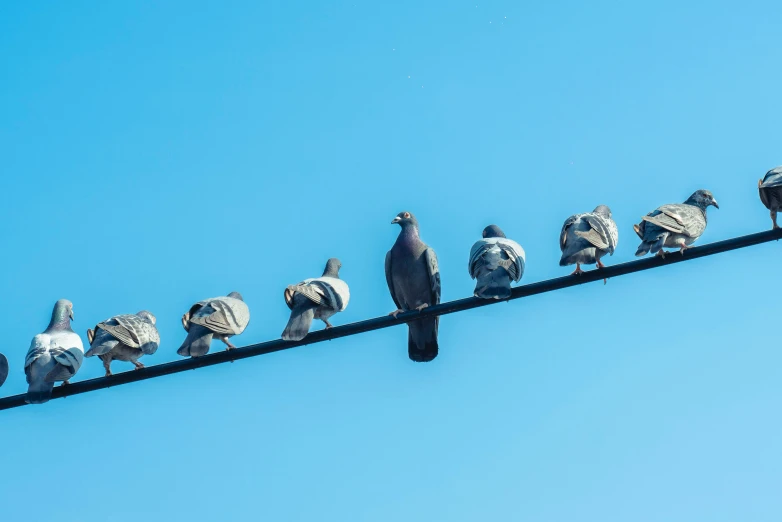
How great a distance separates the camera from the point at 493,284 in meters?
9.73

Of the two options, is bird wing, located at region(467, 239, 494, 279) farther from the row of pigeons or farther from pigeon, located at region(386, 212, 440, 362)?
pigeon, located at region(386, 212, 440, 362)

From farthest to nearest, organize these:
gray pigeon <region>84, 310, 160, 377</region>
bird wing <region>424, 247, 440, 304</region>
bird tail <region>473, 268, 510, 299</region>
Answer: bird wing <region>424, 247, 440, 304</region> → gray pigeon <region>84, 310, 160, 377</region> → bird tail <region>473, 268, 510, 299</region>

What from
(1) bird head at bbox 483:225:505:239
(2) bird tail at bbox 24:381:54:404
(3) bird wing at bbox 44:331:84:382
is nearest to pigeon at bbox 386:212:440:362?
(1) bird head at bbox 483:225:505:239

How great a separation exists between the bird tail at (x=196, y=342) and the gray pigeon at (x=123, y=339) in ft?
2.59

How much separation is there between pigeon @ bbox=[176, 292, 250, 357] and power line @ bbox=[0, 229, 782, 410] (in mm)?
1889

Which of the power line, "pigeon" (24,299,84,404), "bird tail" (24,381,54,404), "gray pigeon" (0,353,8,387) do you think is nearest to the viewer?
the power line

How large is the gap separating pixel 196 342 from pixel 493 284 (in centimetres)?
297

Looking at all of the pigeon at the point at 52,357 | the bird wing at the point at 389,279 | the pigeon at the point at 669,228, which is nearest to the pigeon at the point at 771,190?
the pigeon at the point at 669,228

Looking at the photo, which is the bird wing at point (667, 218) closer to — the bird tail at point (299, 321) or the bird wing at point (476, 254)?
the bird wing at point (476, 254)

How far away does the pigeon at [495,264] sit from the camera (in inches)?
385

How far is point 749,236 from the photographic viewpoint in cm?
780

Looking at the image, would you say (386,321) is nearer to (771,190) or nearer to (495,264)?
(495,264)

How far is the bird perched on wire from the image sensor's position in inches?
415

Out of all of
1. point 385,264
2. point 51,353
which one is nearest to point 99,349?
point 51,353
